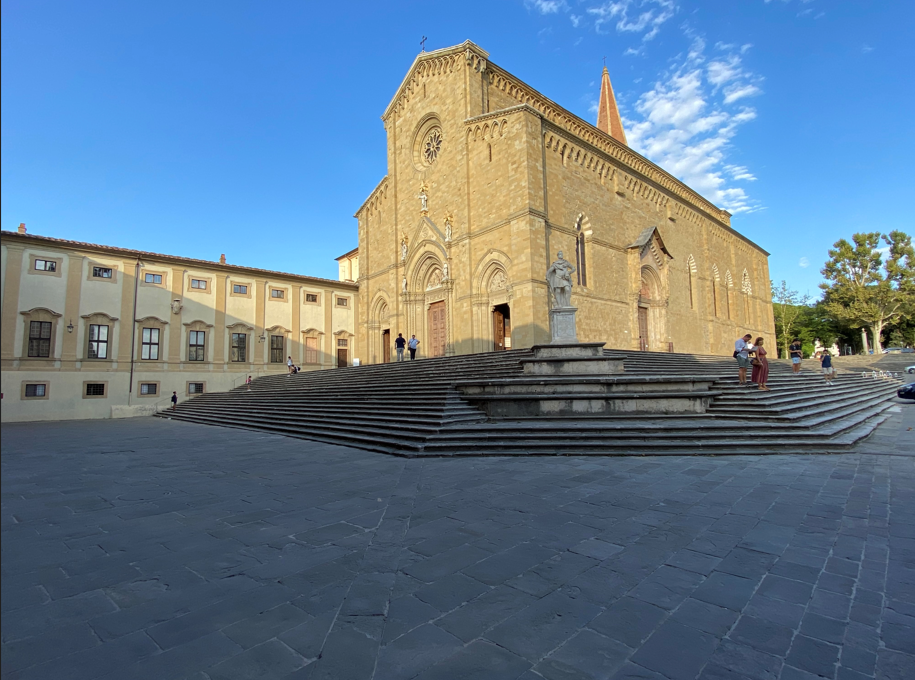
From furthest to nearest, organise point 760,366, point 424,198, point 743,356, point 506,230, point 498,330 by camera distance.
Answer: point 424,198 → point 498,330 → point 506,230 → point 743,356 → point 760,366

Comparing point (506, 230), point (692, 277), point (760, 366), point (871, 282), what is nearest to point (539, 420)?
point (760, 366)

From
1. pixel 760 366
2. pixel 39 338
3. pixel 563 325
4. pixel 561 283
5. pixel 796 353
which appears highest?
pixel 561 283

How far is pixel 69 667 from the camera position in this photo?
9.74 ft

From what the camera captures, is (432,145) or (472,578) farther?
(432,145)

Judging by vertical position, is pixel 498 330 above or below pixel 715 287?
below

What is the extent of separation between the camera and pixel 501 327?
22.0m

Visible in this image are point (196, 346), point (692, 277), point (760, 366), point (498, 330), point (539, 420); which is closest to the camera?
point (539, 420)

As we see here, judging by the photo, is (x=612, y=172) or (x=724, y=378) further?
(x=612, y=172)

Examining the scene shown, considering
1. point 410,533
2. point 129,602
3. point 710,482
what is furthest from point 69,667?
point 710,482

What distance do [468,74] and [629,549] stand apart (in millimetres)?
23016

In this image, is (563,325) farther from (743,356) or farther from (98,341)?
(98,341)

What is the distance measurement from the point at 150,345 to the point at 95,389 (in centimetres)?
300

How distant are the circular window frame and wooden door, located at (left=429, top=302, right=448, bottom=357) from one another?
23.6ft

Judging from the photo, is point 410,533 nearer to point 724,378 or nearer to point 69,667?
point 69,667
